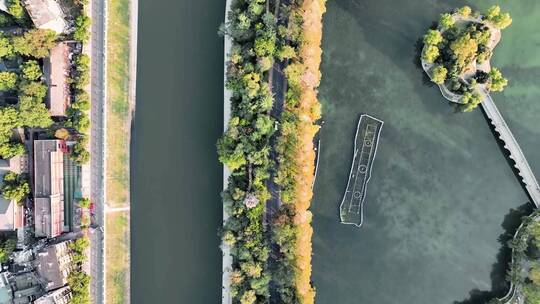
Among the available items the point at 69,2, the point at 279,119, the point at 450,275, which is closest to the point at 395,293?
the point at 450,275

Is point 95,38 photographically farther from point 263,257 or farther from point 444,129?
point 444,129

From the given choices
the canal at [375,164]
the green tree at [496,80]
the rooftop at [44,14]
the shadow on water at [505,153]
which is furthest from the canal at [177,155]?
the shadow on water at [505,153]

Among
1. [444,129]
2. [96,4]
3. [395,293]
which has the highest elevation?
[96,4]

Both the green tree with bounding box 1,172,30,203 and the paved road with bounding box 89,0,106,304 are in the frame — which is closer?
the green tree with bounding box 1,172,30,203

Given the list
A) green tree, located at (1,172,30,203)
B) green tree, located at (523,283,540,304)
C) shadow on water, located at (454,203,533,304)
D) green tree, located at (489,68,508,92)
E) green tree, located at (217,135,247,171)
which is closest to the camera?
green tree, located at (523,283,540,304)

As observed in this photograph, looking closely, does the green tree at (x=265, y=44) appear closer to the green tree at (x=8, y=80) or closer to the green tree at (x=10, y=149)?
the green tree at (x=8, y=80)

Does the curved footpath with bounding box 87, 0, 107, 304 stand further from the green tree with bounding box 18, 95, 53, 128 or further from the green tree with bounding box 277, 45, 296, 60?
the green tree with bounding box 277, 45, 296, 60

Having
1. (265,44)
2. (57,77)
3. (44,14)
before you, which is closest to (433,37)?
(265,44)

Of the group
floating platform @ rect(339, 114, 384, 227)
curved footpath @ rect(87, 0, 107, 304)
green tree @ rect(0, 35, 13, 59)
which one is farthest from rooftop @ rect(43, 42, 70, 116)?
floating platform @ rect(339, 114, 384, 227)
